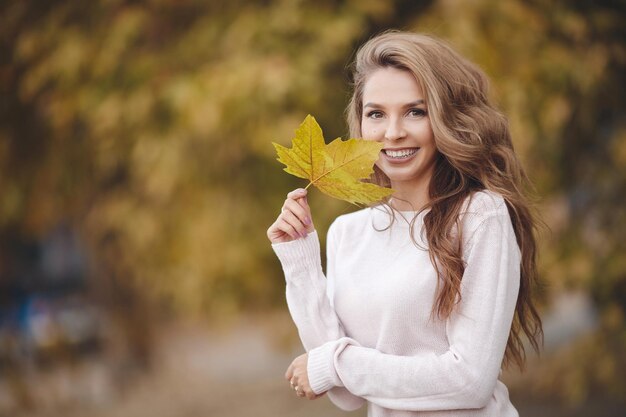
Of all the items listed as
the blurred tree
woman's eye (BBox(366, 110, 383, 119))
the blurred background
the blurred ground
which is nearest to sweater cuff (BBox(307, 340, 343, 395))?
woman's eye (BBox(366, 110, 383, 119))

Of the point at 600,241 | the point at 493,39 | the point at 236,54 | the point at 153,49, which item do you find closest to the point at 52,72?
the point at 153,49

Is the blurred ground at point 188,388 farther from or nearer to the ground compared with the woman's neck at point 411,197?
nearer to the ground

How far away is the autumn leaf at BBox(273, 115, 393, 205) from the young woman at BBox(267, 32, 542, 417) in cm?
9

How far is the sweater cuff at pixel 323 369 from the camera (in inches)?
66.4

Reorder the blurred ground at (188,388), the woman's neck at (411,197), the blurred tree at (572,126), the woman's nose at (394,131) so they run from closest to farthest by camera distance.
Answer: the woman's nose at (394,131)
the woman's neck at (411,197)
the blurred tree at (572,126)
the blurred ground at (188,388)

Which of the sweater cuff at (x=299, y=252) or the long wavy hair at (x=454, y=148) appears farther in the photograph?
the sweater cuff at (x=299, y=252)

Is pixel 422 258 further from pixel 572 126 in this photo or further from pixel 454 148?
pixel 572 126

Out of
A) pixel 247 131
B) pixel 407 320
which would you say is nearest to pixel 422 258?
pixel 407 320

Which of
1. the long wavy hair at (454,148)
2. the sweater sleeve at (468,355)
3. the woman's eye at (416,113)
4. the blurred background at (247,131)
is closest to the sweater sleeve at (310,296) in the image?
the sweater sleeve at (468,355)

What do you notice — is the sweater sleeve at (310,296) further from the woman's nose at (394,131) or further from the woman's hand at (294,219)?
the woman's nose at (394,131)

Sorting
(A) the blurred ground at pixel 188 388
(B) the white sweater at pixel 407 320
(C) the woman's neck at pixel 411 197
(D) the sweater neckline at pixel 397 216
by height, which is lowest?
(A) the blurred ground at pixel 188 388

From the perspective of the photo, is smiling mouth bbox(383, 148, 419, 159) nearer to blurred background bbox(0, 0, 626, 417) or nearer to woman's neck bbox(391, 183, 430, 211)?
woman's neck bbox(391, 183, 430, 211)

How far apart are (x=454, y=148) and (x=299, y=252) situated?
0.45 meters

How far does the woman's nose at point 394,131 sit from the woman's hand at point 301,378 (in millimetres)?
578
